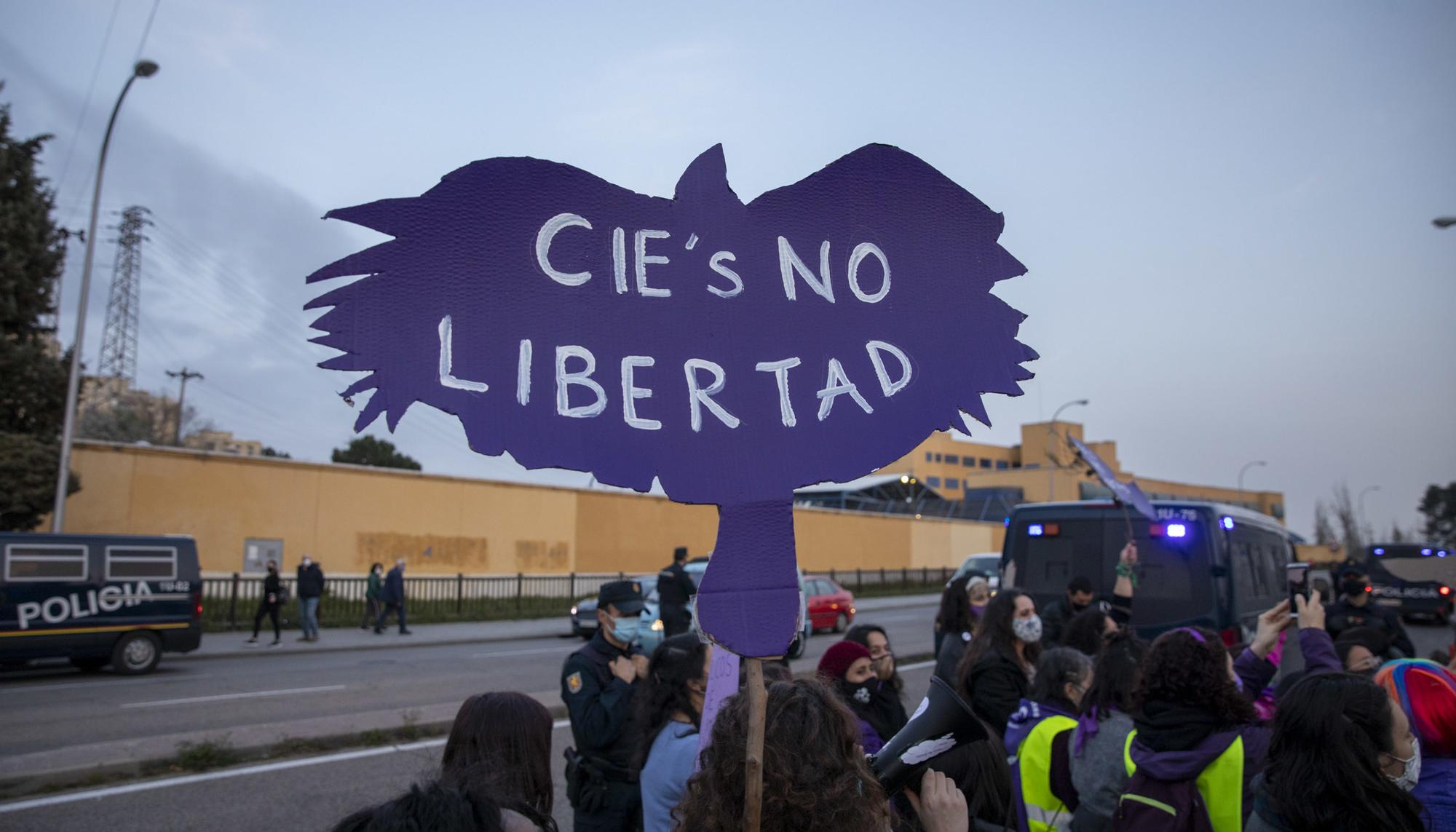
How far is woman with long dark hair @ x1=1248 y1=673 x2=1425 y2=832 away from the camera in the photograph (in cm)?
241

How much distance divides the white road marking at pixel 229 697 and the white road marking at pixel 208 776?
13.7 feet

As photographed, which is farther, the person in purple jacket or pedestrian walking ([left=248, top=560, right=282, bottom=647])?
pedestrian walking ([left=248, top=560, right=282, bottom=647])

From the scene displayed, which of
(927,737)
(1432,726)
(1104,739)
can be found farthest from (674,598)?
(927,737)

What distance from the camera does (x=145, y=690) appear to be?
11.7 m

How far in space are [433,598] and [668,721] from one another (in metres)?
23.8

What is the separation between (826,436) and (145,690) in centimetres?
1283

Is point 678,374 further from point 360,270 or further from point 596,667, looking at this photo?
point 596,667

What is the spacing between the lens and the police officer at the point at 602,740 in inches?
146

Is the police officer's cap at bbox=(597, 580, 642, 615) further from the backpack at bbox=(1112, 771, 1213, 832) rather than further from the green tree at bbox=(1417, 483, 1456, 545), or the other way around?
the green tree at bbox=(1417, 483, 1456, 545)

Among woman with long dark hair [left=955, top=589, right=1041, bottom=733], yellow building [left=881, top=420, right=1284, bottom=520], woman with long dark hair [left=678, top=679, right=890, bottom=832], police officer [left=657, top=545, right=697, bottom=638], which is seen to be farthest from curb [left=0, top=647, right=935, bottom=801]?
yellow building [left=881, top=420, right=1284, bottom=520]

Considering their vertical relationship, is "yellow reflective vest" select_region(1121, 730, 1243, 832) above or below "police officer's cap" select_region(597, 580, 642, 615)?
below

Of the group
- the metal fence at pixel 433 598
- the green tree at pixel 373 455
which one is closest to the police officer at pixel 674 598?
the metal fence at pixel 433 598

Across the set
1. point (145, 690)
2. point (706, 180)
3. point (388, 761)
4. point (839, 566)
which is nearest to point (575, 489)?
point (839, 566)

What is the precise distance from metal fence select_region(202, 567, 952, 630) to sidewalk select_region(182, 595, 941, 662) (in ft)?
1.75
